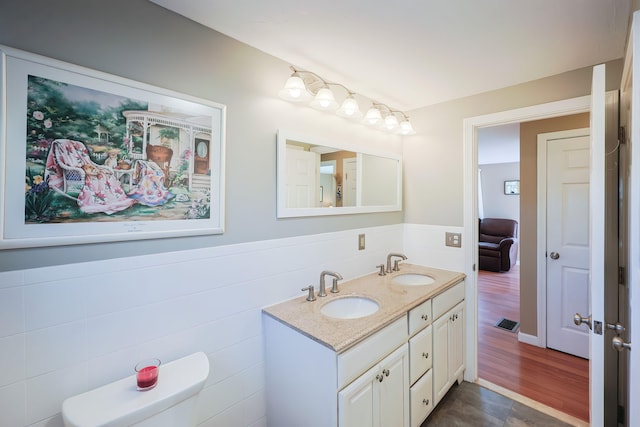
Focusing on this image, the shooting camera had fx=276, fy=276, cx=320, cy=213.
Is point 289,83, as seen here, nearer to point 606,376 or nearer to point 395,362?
point 395,362

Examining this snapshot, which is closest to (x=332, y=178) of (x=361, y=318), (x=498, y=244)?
(x=361, y=318)

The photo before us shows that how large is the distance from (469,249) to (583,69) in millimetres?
1360

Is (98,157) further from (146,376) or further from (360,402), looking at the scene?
(360,402)

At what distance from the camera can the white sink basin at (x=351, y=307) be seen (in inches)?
65.3

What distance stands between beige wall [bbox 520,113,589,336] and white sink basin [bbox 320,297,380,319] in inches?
81.2

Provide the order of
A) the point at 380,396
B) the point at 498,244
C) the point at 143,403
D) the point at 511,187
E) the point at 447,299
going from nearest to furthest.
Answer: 1. the point at 143,403
2. the point at 380,396
3. the point at 447,299
4. the point at 498,244
5. the point at 511,187

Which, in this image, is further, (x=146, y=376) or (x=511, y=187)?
(x=511, y=187)

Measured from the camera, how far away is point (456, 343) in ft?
6.72

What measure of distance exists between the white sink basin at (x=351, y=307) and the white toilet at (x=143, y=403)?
2.51ft

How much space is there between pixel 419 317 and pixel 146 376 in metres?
1.38

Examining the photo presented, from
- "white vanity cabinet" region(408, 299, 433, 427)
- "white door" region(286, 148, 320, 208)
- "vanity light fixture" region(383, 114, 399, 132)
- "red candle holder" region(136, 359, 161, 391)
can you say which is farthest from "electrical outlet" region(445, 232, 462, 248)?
"red candle holder" region(136, 359, 161, 391)

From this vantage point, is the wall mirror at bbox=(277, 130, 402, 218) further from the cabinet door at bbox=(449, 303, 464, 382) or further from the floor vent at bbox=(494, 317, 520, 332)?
the floor vent at bbox=(494, 317, 520, 332)

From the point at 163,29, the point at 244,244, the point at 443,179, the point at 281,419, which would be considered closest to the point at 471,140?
the point at 443,179

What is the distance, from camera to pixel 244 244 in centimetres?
146
